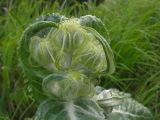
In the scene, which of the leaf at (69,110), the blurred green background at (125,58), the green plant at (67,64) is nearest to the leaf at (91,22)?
the green plant at (67,64)

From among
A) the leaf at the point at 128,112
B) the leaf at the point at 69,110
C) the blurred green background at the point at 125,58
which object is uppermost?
the leaf at the point at 69,110

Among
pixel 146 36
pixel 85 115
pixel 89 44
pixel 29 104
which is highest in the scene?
pixel 89 44

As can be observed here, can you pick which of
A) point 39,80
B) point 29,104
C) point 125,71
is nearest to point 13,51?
point 29,104

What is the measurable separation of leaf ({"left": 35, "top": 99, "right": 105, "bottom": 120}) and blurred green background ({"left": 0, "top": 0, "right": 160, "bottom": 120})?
0.93 m

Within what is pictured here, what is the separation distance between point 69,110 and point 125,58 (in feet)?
4.59

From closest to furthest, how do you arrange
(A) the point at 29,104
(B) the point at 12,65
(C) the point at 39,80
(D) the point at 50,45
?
(D) the point at 50,45, (C) the point at 39,80, (A) the point at 29,104, (B) the point at 12,65

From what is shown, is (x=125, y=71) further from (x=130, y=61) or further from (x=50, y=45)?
(x=50, y=45)

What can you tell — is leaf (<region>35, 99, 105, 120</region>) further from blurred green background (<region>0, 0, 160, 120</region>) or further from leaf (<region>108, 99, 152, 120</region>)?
blurred green background (<region>0, 0, 160, 120</region>)

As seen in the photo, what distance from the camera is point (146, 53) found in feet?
8.09

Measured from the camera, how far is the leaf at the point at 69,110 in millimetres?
1128

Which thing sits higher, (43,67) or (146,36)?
(43,67)

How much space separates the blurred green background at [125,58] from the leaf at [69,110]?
3.04 ft

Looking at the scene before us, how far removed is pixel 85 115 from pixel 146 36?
1549 mm

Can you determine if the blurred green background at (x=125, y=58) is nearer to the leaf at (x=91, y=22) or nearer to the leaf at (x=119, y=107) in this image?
the leaf at (x=119, y=107)
